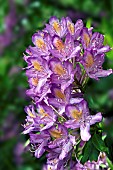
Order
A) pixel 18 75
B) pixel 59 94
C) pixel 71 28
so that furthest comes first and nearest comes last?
1. pixel 18 75
2. pixel 71 28
3. pixel 59 94

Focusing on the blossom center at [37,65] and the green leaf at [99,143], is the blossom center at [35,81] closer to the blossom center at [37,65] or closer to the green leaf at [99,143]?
the blossom center at [37,65]

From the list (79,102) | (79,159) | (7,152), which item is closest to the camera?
(79,102)

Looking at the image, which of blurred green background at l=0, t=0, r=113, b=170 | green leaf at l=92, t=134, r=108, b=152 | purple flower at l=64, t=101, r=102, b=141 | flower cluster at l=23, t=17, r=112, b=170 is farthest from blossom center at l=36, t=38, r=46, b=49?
blurred green background at l=0, t=0, r=113, b=170

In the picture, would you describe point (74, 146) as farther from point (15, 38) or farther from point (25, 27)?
point (15, 38)

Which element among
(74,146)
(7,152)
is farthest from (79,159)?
(7,152)

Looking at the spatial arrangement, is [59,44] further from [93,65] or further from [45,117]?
[45,117]

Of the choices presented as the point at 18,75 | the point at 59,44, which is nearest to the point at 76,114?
the point at 59,44

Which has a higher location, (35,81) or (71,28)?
(71,28)
